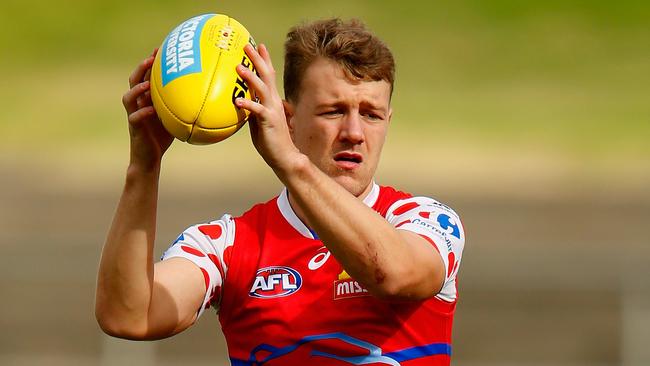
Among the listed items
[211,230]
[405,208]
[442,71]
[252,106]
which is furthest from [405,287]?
[442,71]

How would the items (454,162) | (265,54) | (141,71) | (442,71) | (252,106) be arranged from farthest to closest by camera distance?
(442,71), (454,162), (141,71), (265,54), (252,106)

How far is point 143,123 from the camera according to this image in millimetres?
3748

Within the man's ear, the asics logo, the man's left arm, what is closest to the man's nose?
the man's ear

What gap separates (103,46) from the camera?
68.7 ft

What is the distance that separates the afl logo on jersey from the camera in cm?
414

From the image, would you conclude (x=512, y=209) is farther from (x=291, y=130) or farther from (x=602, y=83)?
(x=291, y=130)

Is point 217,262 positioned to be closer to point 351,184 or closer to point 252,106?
point 351,184

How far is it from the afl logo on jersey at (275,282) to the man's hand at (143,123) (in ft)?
2.00

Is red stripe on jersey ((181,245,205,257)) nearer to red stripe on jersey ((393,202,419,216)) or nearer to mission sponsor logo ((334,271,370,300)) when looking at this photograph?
mission sponsor logo ((334,271,370,300))

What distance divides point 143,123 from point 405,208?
101cm

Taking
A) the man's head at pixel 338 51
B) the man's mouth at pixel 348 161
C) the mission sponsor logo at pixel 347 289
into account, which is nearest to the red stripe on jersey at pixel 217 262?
the mission sponsor logo at pixel 347 289

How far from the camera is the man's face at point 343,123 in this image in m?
4.12

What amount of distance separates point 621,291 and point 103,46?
1315 centimetres

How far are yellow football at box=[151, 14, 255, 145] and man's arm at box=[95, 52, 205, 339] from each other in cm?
13
